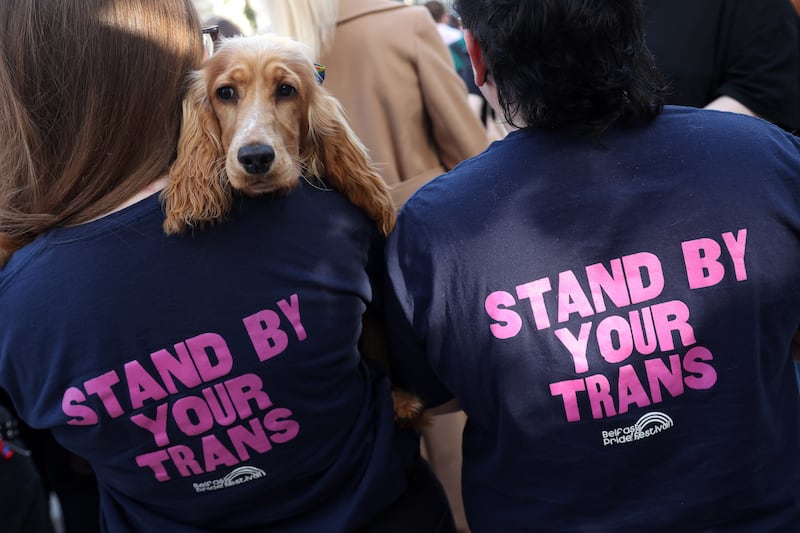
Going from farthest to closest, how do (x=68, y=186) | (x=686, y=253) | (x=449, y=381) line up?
(x=449, y=381) < (x=68, y=186) < (x=686, y=253)

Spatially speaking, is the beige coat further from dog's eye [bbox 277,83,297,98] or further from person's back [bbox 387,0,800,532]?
person's back [bbox 387,0,800,532]

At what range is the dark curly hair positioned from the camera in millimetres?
1445

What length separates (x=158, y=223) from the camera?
5.06ft

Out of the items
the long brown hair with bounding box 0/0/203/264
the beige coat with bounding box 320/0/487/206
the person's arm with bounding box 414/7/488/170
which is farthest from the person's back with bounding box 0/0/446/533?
the person's arm with bounding box 414/7/488/170

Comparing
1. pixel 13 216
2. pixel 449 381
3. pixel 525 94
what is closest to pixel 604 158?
pixel 525 94

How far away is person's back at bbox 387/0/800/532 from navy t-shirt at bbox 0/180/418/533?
0.96 ft

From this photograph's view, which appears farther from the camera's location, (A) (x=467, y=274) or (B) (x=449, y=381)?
(B) (x=449, y=381)

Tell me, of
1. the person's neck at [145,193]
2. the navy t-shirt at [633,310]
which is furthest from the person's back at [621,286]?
the person's neck at [145,193]

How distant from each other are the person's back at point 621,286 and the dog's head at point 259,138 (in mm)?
332

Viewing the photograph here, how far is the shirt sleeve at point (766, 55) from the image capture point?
2.28m

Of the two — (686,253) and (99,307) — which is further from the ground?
(99,307)

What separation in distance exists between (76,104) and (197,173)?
1.00 feet

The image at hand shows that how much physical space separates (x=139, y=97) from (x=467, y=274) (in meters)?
0.85

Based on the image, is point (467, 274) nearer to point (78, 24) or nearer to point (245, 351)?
point (245, 351)
